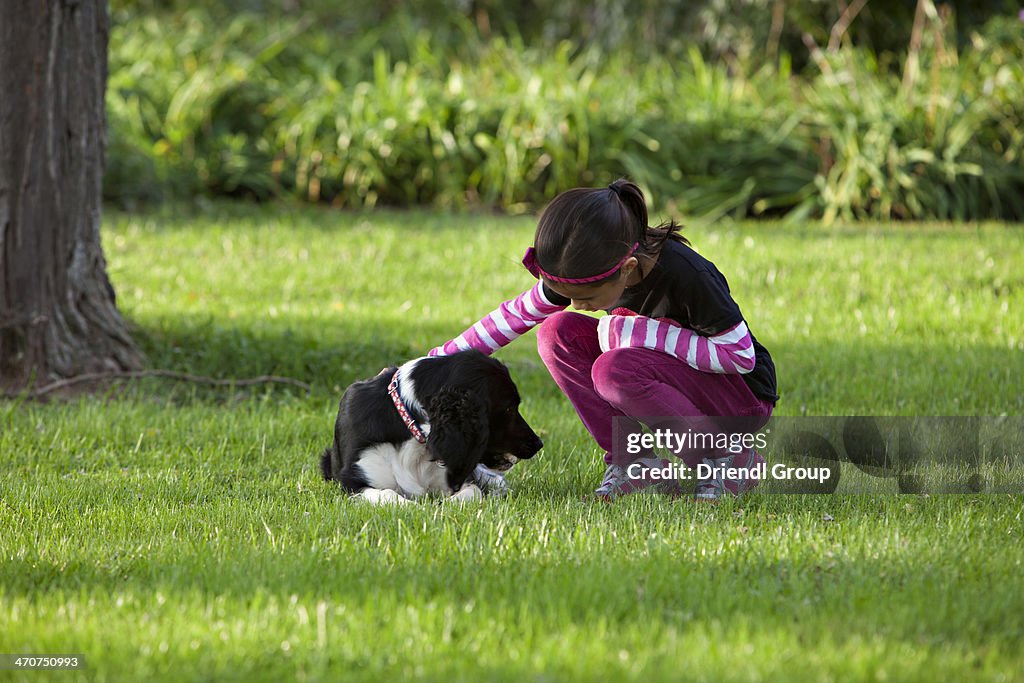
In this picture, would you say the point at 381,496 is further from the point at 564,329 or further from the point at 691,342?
the point at 691,342

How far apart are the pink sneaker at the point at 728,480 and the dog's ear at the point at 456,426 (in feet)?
2.86

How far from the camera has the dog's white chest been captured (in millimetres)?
4070

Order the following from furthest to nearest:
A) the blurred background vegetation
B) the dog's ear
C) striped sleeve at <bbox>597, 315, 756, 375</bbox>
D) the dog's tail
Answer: the blurred background vegetation, the dog's tail, striped sleeve at <bbox>597, 315, 756, 375</bbox>, the dog's ear

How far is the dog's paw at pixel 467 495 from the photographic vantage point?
4012 millimetres

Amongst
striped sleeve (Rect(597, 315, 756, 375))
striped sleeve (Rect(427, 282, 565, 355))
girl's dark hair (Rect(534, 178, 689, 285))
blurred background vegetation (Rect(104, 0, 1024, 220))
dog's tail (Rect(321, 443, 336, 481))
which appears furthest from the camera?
blurred background vegetation (Rect(104, 0, 1024, 220))

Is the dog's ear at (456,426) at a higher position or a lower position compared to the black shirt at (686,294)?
lower

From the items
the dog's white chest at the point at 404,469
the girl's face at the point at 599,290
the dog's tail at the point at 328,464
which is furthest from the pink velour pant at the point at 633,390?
the dog's tail at the point at 328,464

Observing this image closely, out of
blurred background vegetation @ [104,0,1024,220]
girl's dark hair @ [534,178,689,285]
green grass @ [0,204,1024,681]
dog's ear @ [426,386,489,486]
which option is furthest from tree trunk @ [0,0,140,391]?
blurred background vegetation @ [104,0,1024,220]

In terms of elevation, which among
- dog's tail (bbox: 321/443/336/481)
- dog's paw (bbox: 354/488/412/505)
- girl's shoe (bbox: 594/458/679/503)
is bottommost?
dog's tail (bbox: 321/443/336/481)

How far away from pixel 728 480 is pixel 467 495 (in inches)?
40.1

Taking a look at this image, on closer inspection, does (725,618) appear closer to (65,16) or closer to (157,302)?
(65,16)

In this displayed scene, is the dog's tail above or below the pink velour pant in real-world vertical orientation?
below

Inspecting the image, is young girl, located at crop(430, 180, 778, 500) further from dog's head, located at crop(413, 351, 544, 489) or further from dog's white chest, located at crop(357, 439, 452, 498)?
dog's white chest, located at crop(357, 439, 452, 498)

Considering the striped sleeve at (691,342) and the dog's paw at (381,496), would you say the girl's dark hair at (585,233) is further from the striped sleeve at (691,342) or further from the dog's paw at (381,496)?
the dog's paw at (381,496)
